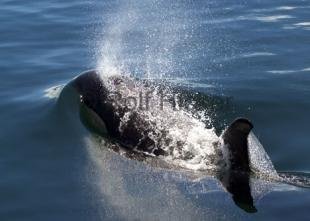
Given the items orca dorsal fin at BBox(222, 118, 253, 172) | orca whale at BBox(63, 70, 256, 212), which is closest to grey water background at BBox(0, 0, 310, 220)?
orca whale at BBox(63, 70, 256, 212)

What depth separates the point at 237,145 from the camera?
9547mm

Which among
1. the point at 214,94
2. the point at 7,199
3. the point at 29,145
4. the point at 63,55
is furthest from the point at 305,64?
the point at 7,199

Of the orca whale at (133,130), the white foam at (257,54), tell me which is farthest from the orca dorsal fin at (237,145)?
the white foam at (257,54)

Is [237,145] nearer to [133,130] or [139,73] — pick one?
[133,130]

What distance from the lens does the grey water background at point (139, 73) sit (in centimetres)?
976

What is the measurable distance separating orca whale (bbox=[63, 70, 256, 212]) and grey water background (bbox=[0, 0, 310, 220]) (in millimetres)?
311

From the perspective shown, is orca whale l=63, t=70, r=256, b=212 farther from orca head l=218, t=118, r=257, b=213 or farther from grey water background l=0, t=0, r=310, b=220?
grey water background l=0, t=0, r=310, b=220

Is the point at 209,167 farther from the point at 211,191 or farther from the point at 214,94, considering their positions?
the point at 214,94

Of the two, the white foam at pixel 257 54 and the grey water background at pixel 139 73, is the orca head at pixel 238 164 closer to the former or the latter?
the grey water background at pixel 139 73

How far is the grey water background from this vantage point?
9.76m

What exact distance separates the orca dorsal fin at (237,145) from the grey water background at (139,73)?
619 millimetres

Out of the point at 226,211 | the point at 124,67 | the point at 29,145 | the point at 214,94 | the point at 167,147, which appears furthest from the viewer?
the point at 124,67

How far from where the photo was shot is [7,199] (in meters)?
10.1

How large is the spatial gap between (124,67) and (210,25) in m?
4.71
